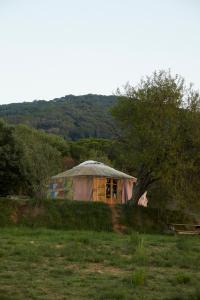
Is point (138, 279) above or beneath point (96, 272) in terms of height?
above

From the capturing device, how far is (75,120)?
103000 millimetres

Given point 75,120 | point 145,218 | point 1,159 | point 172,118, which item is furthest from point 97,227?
point 75,120

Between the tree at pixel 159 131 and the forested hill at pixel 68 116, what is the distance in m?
51.5

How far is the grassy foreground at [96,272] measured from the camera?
26.8 feet

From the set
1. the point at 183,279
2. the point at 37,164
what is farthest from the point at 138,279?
the point at 37,164

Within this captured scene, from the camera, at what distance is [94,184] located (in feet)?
108

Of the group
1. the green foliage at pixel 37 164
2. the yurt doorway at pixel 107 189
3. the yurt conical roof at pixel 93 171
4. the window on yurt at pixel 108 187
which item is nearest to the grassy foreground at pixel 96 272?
the yurt conical roof at pixel 93 171

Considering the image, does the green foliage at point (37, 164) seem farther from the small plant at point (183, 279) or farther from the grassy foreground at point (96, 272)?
the small plant at point (183, 279)

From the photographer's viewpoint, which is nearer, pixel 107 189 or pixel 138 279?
pixel 138 279

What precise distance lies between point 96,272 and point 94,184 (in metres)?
22.5

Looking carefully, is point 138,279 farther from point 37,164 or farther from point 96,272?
point 37,164

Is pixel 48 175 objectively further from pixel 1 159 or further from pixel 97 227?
pixel 97 227

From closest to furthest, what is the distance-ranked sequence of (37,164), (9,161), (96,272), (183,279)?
(183,279), (96,272), (9,161), (37,164)

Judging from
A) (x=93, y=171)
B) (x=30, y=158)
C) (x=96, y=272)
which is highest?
(x=30, y=158)
